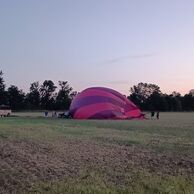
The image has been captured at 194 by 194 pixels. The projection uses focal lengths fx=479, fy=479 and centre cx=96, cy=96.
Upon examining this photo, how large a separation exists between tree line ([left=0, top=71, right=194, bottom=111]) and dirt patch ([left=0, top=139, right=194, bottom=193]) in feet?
358

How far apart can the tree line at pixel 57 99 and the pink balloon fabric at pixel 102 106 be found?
242ft

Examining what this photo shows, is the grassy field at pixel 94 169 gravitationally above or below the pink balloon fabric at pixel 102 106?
below

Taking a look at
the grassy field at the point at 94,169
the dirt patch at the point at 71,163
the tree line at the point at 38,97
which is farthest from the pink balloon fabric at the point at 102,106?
the tree line at the point at 38,97

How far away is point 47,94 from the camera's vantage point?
452 ft

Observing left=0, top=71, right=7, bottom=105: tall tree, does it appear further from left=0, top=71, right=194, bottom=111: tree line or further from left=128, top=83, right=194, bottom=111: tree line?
left=128, top=83, right=194, bottom=111: tree line

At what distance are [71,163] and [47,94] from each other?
128 metres

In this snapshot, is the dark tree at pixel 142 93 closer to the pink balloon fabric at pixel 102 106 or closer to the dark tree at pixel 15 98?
the dark tree at pixel 15 98

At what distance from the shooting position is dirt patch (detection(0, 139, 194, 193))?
9242 mm

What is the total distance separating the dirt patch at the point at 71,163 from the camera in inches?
364

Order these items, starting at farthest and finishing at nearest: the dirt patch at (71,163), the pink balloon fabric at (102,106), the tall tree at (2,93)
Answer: the tall tree at (2,93) < the pink balloon fabric at (102,106) < the dirt patch at (71,163)

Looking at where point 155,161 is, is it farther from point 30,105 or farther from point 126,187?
point 30,105

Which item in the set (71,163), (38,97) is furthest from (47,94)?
(71,163)

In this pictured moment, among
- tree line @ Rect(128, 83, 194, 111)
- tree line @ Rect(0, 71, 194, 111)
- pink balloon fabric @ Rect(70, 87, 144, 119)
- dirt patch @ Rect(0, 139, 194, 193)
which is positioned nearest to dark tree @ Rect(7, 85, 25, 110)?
tree line @ Rect(0, 71, 194, 111)

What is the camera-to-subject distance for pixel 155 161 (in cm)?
1147
